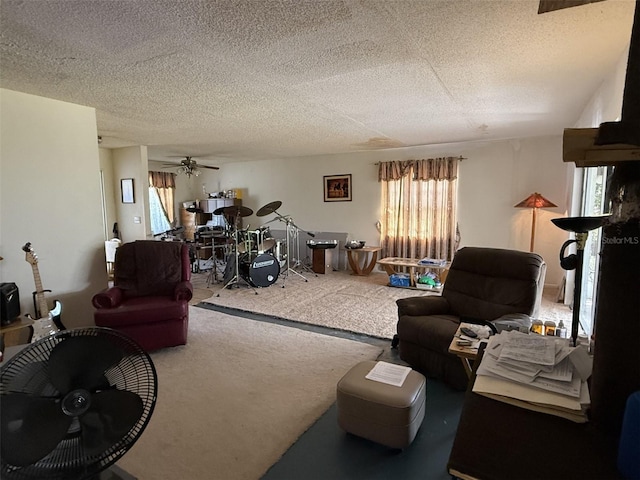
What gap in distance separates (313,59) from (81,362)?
1988 mm

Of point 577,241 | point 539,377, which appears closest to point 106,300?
point 539,377

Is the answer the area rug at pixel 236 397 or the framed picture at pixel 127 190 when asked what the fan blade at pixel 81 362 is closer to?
the area rug at pixel 236 397

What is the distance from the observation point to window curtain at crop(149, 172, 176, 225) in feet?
24.1

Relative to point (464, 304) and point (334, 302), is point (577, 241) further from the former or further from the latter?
point (334, 302)

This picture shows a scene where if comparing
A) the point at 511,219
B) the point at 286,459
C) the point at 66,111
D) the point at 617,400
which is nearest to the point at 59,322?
the point at 66,111

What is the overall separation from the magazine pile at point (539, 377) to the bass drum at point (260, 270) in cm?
411

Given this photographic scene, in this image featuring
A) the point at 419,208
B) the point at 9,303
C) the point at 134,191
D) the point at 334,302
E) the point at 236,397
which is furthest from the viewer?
the point at 419,208

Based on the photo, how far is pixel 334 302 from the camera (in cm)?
446

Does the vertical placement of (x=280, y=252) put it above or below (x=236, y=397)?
above

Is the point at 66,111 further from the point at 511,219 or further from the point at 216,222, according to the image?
the point at 511,219

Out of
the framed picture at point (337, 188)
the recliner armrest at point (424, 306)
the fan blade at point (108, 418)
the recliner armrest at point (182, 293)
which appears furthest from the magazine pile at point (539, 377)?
the framed picture at point (337, 188)

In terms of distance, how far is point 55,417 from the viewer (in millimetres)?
968

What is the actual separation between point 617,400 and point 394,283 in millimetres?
4486

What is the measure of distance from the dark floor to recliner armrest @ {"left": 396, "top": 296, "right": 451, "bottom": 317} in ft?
2.51
